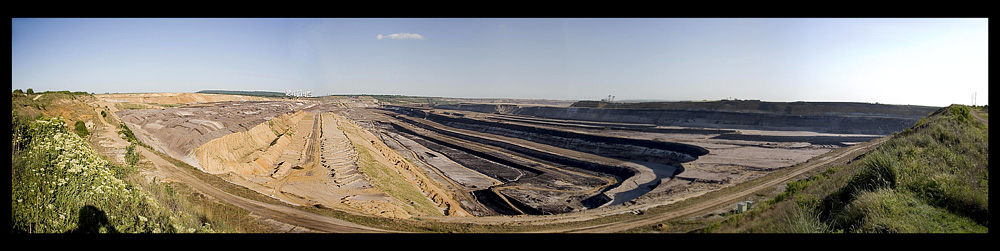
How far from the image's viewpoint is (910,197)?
7238 millimetres

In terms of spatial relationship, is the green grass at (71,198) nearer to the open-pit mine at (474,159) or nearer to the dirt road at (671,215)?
the open-pit mine at (474,159)

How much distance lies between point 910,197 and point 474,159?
32444 mm

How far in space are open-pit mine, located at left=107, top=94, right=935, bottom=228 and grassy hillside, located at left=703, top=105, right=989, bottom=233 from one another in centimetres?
892

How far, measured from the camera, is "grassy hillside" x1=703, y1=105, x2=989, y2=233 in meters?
6.24

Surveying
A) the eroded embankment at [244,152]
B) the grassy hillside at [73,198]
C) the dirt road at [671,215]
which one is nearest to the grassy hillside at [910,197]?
the dirt road at [671,215]

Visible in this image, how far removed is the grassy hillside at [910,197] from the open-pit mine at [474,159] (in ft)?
29.3

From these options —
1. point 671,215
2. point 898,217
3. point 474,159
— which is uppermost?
point 898,217

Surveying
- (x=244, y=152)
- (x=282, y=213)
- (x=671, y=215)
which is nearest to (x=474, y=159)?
(x=244, y=152)

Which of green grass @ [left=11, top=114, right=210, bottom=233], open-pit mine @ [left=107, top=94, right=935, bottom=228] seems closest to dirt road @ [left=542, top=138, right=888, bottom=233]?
open-pit mine @ [left=107, top=94, right=935, bottom=228]

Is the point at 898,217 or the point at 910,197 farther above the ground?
the point at 910,197

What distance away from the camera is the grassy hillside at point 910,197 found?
20.5 ft

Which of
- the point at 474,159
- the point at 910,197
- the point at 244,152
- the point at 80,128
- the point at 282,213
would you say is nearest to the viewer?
the point at 910,197

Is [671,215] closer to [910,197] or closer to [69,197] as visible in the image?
[910,197]
